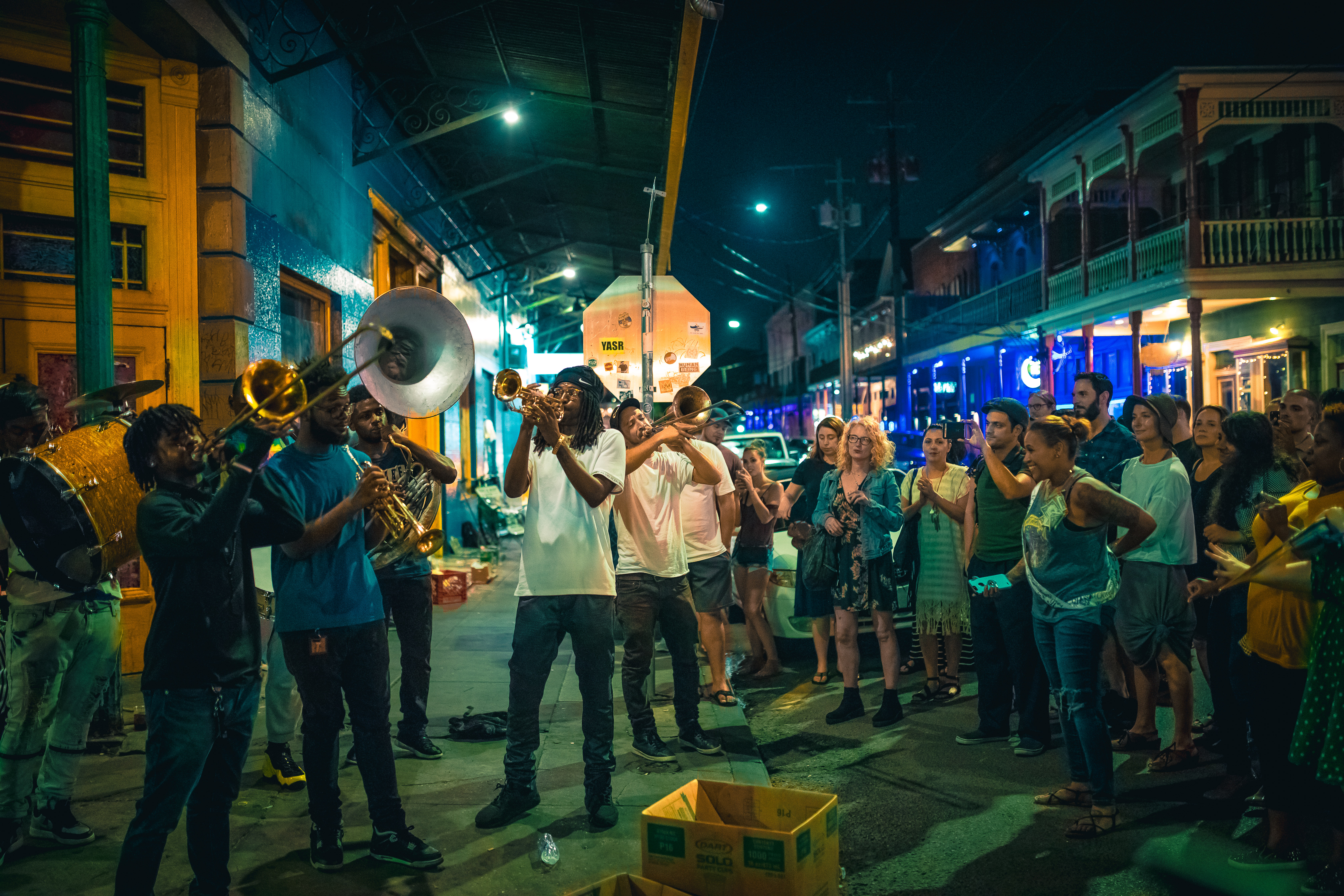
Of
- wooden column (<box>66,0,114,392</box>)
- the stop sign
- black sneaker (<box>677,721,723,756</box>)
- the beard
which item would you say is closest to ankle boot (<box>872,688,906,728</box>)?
black sneaker (<box>677,721,723,756</box>)

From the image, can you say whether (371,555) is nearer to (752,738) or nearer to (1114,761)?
(752,738)

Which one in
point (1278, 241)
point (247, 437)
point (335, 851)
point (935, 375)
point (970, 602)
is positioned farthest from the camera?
point (935, 375)

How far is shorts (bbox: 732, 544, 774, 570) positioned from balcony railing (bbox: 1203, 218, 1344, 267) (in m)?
13.1

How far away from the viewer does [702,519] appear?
6.59 meters

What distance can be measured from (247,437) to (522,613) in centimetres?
184

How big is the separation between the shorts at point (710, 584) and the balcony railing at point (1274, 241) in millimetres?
14119

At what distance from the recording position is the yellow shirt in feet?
12.1

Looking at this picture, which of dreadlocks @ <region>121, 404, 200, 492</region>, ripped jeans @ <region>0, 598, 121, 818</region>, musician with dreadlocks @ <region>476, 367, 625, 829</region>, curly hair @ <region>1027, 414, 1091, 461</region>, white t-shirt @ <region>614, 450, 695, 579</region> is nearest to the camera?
dreadlocks @ <region>121, 404, 200, 492</region>

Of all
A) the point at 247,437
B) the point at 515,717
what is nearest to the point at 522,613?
the point at 515,717

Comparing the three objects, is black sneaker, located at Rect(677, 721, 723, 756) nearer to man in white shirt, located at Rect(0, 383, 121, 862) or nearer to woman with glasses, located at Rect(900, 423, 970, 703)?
woman with glasses, located at Rect(900, 423, 970, 703)

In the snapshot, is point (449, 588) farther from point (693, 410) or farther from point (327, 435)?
point (327, 435)

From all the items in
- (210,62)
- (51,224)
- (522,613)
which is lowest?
(522,613)

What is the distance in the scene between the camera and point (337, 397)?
12.4 ft

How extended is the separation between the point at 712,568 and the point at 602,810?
248 centimetres
